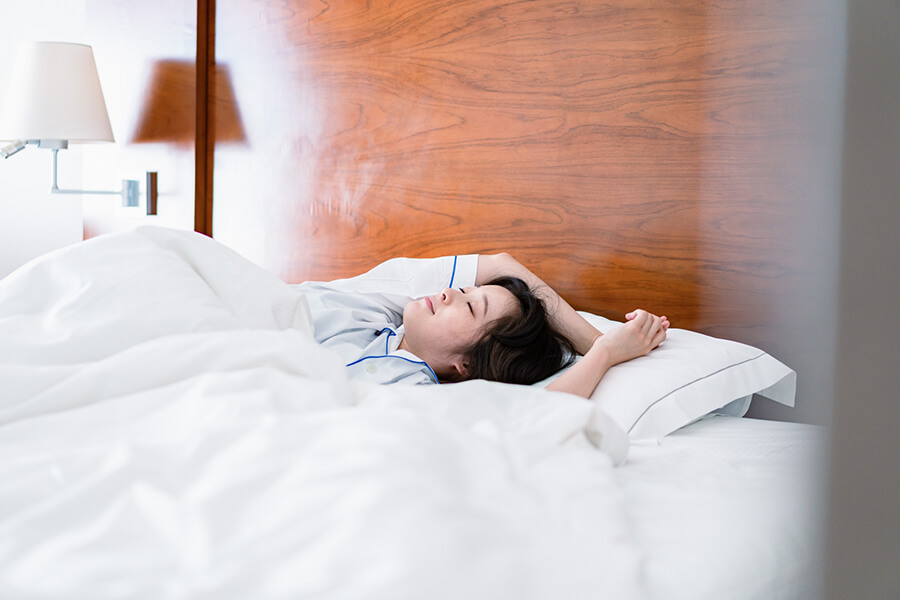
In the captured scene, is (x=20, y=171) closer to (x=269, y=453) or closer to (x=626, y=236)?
(x=626, y=236)

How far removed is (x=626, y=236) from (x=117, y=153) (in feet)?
5.67

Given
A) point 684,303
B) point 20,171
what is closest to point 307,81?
point 684,303

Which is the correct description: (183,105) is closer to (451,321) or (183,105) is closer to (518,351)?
(451,321)

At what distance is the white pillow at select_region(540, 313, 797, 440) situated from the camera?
3.41 feet

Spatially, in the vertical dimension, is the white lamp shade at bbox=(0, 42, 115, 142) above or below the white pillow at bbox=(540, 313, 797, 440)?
above

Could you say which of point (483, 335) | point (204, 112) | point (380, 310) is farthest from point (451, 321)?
point (204, 112)

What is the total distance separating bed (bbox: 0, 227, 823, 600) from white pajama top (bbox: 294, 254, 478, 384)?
277 millimetres

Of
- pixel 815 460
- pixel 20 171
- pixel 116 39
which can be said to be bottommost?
pixel 815 460

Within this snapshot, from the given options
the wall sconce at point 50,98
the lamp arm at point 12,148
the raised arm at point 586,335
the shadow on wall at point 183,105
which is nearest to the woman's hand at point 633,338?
the raised arm at point 586,335

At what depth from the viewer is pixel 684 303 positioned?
1.38 m

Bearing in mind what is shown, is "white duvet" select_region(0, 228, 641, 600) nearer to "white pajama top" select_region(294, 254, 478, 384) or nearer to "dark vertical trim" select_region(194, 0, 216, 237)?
"white pajama top" select_region(294, 254, 478, 384)

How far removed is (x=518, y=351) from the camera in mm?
1243

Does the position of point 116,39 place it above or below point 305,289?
above

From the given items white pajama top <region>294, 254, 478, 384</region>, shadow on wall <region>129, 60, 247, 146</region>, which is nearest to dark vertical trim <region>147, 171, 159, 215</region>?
shadow on wall <region>129, 60, 247, 146</region>
